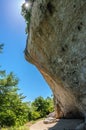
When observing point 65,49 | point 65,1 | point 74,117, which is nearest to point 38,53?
point 65,49

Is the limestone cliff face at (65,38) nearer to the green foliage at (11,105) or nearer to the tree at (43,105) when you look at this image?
the green foliage at (11,105)

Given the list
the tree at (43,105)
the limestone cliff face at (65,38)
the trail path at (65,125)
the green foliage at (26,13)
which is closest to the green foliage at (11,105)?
the trail path at (65,125)

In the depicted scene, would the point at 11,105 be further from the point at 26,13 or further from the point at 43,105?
the point at 43,105

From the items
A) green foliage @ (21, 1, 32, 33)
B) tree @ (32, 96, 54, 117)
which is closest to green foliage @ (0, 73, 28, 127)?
green foliage @ (21, 1, 32, 33)

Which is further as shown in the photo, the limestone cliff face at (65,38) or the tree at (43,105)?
the tree at (43,105)

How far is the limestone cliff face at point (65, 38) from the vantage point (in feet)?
33.8

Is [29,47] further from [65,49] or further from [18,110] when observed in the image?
[18,110]

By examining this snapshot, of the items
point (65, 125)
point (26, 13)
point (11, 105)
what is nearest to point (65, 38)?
point (26, 13)

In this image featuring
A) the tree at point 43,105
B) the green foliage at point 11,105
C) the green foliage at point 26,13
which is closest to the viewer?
the green foliage at point 26,13

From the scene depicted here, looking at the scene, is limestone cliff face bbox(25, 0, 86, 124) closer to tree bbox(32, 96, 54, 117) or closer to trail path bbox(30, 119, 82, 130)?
trail path bbox(30, 119, 82, 130)

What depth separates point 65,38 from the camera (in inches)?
438

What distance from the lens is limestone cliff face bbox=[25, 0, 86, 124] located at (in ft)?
33.8

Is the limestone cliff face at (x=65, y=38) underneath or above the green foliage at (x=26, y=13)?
underneath

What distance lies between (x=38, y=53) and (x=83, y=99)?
190 inches
